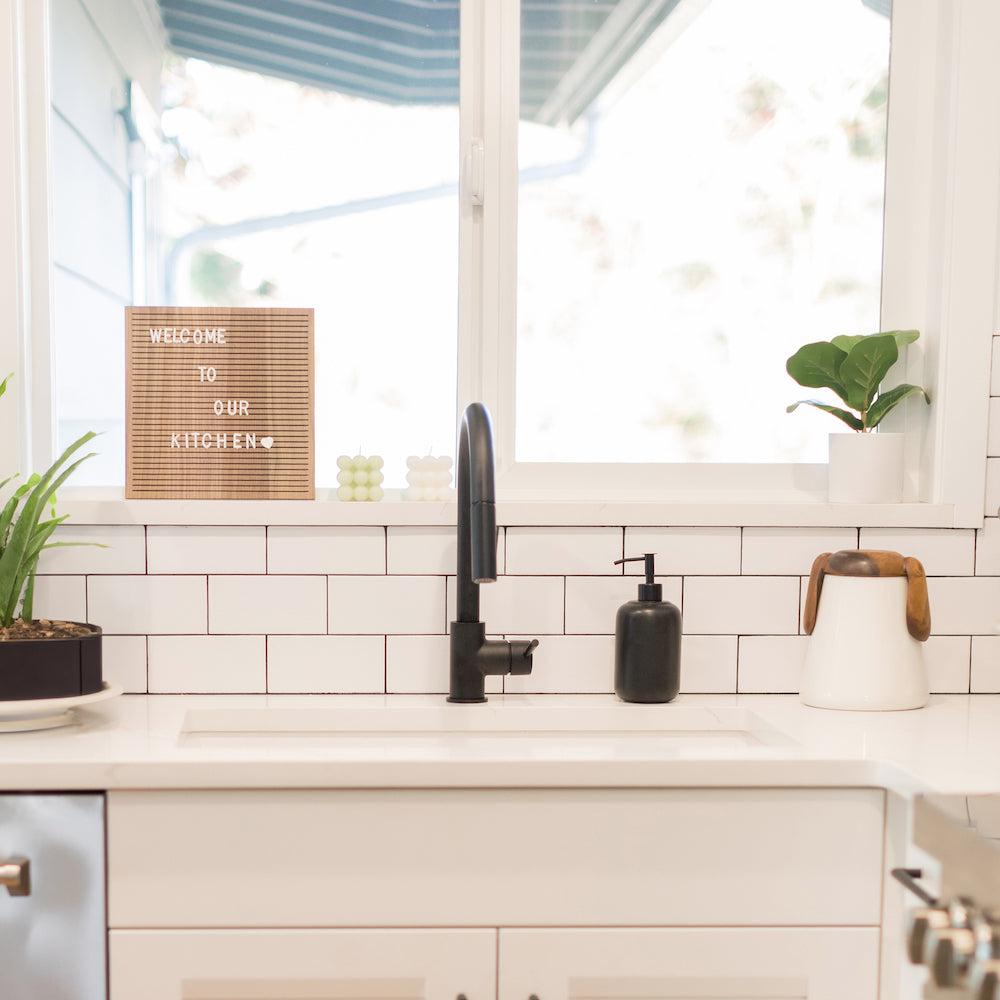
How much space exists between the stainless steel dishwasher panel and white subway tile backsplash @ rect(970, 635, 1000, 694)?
1.28 meters

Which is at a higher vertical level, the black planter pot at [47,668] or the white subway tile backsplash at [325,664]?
the black planter pot at [47,668]

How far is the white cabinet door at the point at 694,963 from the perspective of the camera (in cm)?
113

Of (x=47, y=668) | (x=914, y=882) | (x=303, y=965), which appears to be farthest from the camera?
(x=47, y=668)

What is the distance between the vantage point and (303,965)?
112 centimetres

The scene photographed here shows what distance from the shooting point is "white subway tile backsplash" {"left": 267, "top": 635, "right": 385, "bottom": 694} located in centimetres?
158

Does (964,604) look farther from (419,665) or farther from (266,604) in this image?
(266,604)

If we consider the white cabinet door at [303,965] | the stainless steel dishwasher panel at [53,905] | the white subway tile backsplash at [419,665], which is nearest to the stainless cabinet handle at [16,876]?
the stainless steel dishwasher panel at [53,905]

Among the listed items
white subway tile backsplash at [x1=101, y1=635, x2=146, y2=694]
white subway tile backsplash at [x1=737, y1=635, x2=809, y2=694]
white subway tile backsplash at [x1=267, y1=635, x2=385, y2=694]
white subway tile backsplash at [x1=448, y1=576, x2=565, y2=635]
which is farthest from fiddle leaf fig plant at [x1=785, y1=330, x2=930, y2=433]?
white subway tile backsplash at [x1=101, y1=635, x2=146, y2=694]

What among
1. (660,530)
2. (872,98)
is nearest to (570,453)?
(660,530)

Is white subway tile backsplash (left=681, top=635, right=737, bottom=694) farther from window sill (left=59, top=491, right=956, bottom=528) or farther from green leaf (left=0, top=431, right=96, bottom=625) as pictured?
green leaf (left=0, top=431, right=96, bottom=625)

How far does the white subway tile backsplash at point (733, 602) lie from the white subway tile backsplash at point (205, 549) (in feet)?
2.18

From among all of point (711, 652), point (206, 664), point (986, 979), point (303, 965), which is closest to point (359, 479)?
point (206, 664)

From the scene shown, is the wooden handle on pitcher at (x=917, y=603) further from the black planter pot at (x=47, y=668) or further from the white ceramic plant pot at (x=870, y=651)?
the black planter pot at (x=47, y=668)

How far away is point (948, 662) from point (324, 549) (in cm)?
99
